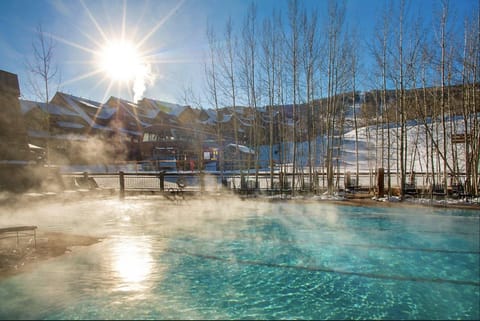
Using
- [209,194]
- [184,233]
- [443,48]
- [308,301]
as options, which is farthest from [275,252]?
[443,48]

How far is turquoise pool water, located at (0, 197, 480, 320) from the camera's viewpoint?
3.54 meters

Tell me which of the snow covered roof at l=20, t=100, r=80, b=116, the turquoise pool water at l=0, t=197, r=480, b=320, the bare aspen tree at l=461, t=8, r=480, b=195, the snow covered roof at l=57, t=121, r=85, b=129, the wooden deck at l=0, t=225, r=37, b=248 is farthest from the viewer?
the snow covered roof at l=57, t=121, r=85, b=129

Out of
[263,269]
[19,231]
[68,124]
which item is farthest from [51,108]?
[263,269]

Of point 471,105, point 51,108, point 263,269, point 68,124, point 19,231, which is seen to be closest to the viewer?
point 263,269

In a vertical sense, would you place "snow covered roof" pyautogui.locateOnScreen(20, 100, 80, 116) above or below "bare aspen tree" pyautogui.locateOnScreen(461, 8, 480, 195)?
above

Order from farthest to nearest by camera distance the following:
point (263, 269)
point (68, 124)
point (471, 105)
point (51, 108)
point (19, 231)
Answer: point (51, 108) → point (68, 124) → point (471, 105) → point (19, 231) → point (263, 269)

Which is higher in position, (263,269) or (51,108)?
(51,108)

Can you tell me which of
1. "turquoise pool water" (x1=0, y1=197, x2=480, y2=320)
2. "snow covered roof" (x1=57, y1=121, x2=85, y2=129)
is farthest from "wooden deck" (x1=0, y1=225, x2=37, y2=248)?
"snow covered roof" (x1=57, y1=121, x2=85, y2=129)

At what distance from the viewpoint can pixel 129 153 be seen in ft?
91.7

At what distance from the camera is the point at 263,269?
4707 millimetres

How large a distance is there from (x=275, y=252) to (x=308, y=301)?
1718mm

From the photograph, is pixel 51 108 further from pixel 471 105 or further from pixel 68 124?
pixel 471 105

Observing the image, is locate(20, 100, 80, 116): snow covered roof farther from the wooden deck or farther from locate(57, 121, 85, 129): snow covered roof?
the wooden deck

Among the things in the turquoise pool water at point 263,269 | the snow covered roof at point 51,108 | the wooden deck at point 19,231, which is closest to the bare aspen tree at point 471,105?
the turquoise pool water at point 263,269
